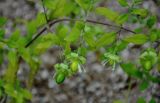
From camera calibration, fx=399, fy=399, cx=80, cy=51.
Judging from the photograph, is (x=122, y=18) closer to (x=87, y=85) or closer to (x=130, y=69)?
(x=130, y=69)

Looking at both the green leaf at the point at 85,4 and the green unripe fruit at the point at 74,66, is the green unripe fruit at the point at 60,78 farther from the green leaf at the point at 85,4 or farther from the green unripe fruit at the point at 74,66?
the green leaf at the point at 85,4

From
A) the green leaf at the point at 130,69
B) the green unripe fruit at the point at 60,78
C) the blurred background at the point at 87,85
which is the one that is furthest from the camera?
the blurred background at the point at 87,85

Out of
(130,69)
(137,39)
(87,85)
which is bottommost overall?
(87,85)

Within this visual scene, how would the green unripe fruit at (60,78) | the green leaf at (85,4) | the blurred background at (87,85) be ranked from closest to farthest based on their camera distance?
the green unripe fruit at (60,78) → the green leaf at (85,4) → the blurred background at (87,85)

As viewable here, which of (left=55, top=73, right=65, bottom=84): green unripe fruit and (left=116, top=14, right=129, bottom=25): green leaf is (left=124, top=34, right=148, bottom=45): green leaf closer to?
(left=116, top=14, right=129, bottom=25): green leaf

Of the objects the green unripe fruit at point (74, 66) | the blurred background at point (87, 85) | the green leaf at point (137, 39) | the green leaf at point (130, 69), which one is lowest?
the blurred background at point (87, 85)

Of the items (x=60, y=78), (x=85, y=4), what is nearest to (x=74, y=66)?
(x=60, y=78)

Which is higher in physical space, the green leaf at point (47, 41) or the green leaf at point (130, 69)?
the green leaf at point (47, 41)

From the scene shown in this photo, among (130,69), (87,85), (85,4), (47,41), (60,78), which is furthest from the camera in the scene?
(87,85)

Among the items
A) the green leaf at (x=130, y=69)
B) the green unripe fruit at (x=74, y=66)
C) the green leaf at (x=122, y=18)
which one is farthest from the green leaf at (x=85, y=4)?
the green leaf at (x=130, y=69)

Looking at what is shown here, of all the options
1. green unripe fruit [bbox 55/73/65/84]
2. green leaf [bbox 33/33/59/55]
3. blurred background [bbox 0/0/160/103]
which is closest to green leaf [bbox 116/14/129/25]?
green leaf [bbox 33/33/59/55]

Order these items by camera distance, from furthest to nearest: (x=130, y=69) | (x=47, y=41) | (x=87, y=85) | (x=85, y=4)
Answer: (x=87, y=85) → (x=130, y=69) → (x=47, y=41) → (x=85, y=4)
